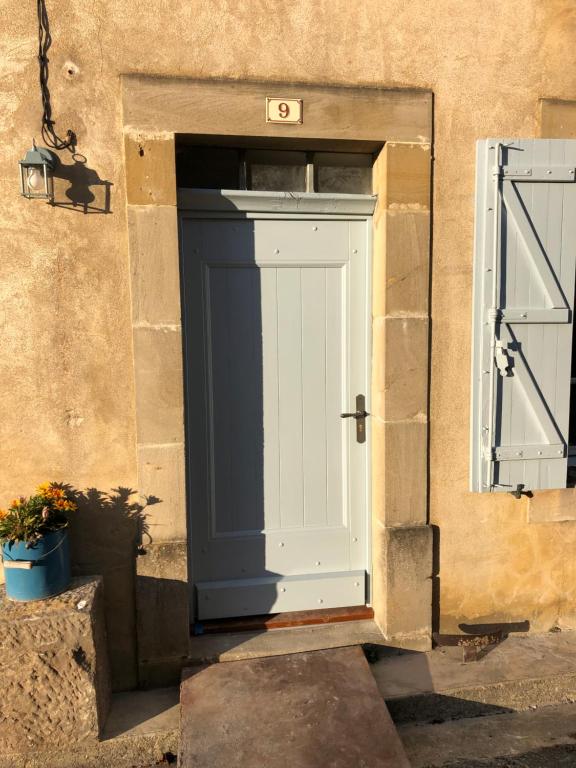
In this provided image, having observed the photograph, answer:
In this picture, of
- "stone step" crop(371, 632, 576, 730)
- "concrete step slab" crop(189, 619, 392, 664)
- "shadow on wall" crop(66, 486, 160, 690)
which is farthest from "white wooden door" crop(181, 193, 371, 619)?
"stone step" crop(371, 632, 576, 730)

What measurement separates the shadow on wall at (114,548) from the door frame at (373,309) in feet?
0.30

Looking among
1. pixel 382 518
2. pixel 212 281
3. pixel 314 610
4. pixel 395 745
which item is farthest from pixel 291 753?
pixel 212 281

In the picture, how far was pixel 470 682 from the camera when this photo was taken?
9.89 ft

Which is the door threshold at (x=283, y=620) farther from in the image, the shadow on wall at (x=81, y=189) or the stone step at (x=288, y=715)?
the shadow on wall at (x=81, y=189)

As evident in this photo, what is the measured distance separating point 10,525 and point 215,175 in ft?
6.91

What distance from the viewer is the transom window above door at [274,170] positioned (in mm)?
3104

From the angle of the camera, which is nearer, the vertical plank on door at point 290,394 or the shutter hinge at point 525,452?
the shutter hinge at point 525,452

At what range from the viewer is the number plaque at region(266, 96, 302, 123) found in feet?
9.54

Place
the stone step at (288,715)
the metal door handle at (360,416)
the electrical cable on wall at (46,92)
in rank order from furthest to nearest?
the metal door handle at (360,416), the electrical cable on wall at (46,92), the stone step at (288,715)

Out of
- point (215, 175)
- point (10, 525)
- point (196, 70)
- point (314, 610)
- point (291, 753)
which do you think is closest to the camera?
point (291, 753)

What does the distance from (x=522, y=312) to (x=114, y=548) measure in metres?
2.56

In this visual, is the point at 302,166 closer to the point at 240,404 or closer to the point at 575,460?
the point at 240,404

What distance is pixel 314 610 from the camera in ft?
11.2

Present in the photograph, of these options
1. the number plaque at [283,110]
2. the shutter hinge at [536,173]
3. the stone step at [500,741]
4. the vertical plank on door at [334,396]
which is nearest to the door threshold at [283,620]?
the vertical plank on door at [334,396]
